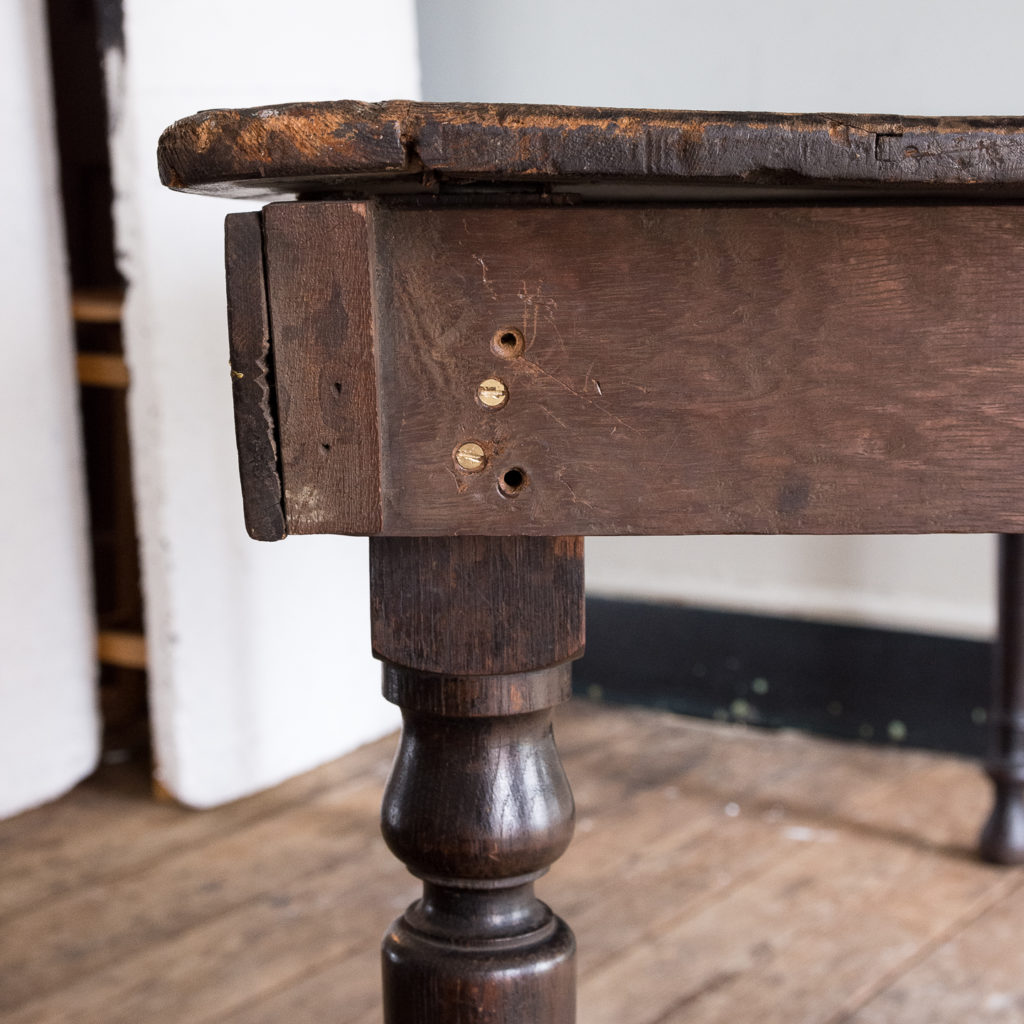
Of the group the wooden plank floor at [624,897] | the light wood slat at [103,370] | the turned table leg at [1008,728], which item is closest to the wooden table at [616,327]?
the wooden plank floor at [624,897]

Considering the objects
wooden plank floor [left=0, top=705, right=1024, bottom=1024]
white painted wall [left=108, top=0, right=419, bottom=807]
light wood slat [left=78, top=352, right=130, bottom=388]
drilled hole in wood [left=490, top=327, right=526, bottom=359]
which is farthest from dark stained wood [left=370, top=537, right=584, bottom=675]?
light wood slat [left=78, top=352, right=130, bottom=388]

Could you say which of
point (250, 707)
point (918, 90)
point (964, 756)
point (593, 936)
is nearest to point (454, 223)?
point (593, 936)

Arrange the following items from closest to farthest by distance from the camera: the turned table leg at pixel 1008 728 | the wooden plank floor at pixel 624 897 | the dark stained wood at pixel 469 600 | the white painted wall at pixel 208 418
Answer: the dark stained wood at pixel 469 600, the wooden plank floor at pixel 624 897, the turned table leg at pixel 1008 728, the white painted wall at pixel 208 418

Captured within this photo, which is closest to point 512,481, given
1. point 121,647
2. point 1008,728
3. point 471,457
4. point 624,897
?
point 471,457

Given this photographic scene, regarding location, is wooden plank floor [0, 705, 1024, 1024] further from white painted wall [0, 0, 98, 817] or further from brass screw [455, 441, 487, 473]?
brass screw [455, 441, 487, 473]

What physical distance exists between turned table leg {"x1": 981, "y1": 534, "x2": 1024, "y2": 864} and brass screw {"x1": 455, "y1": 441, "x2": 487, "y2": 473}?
105 cm

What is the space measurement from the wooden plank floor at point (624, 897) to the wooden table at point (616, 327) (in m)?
0.75

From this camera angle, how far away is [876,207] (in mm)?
564

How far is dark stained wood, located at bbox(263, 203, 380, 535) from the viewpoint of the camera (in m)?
0.55

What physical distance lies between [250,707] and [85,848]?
0.28m

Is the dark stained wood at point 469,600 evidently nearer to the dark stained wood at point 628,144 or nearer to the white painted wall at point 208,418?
the dark stained wood at point 628,144

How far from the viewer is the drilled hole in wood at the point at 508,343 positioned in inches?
22.5

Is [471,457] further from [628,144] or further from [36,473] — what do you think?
[36,473]

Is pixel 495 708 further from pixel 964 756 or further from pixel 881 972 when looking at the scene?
pixel 964 756
